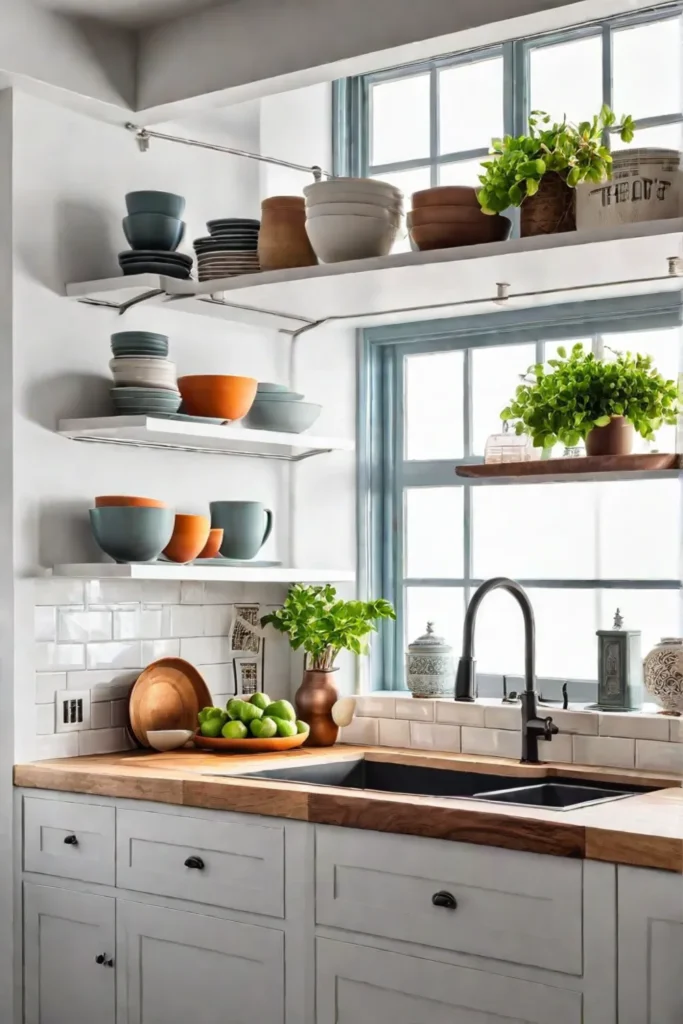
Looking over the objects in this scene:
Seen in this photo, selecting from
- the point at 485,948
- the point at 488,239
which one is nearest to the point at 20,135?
the point at 488,239

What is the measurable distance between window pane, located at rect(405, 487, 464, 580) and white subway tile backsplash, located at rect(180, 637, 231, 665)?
0.58 meters

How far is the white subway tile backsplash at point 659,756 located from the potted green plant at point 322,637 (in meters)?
0.85

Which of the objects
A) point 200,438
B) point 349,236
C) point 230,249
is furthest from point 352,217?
point 200,438

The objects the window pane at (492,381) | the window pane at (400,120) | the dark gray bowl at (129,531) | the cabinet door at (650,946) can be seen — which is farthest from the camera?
Result: the window pane at (400,120)

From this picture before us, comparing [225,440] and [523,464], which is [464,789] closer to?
[523,464]

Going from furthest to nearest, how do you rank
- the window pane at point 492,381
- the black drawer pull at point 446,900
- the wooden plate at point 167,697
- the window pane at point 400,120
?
the window pane at point 400,120, the window pane at point 492,381, the wooden plate at point 167,697, the black drawer pull at point 446,900

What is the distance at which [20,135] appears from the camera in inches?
136

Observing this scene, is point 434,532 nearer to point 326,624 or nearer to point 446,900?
point 326,624

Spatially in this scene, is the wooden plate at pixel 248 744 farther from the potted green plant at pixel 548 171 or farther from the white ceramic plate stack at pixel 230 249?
the potted green plant at pixel 548 171

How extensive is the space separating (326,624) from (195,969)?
110 cm

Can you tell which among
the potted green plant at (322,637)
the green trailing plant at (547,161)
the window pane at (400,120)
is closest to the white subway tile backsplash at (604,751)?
the potted green plant at (322,637)

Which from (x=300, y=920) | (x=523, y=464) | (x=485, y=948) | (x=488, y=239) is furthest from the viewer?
(x=523, y=464)

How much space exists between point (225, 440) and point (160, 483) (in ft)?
0.73

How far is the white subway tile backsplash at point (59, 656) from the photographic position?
11.3 ft
